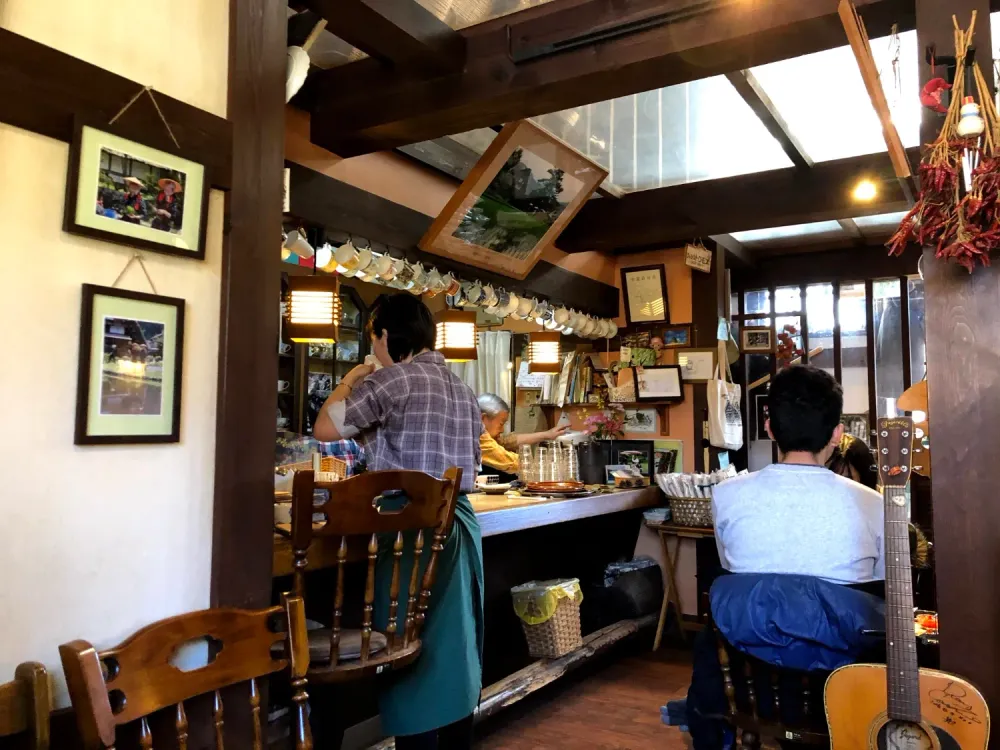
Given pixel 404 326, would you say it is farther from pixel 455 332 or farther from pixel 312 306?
pixel 455 332

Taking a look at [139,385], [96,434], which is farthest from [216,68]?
[96,434]

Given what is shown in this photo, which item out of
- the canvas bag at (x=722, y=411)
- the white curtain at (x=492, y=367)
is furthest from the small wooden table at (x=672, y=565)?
the white curtain at (x=492, y=367)

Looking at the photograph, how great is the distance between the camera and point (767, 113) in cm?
367

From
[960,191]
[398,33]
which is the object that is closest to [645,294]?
[398,33]

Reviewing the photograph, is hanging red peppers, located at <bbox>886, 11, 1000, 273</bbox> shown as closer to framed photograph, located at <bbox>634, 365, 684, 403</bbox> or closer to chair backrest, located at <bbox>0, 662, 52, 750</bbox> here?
chair backrest, located at <bbox>0, 662, 52, 750</bbox>

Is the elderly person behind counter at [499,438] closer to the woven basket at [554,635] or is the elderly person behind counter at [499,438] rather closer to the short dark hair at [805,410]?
the woven basket at [554,635]

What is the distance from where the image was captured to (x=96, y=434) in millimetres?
1529

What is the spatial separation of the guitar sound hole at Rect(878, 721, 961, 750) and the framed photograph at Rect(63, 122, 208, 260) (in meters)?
1.87

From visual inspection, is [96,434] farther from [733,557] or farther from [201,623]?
[733,557]

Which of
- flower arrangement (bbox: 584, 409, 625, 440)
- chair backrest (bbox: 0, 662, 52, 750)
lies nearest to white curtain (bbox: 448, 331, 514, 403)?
flower arrangement (bbox: 584, 409, 625, 440)

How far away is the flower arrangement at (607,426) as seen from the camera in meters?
5.50

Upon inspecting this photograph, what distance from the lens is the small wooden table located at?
15.0 feet

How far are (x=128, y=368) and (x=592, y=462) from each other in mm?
3618

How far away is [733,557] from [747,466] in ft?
15.4
